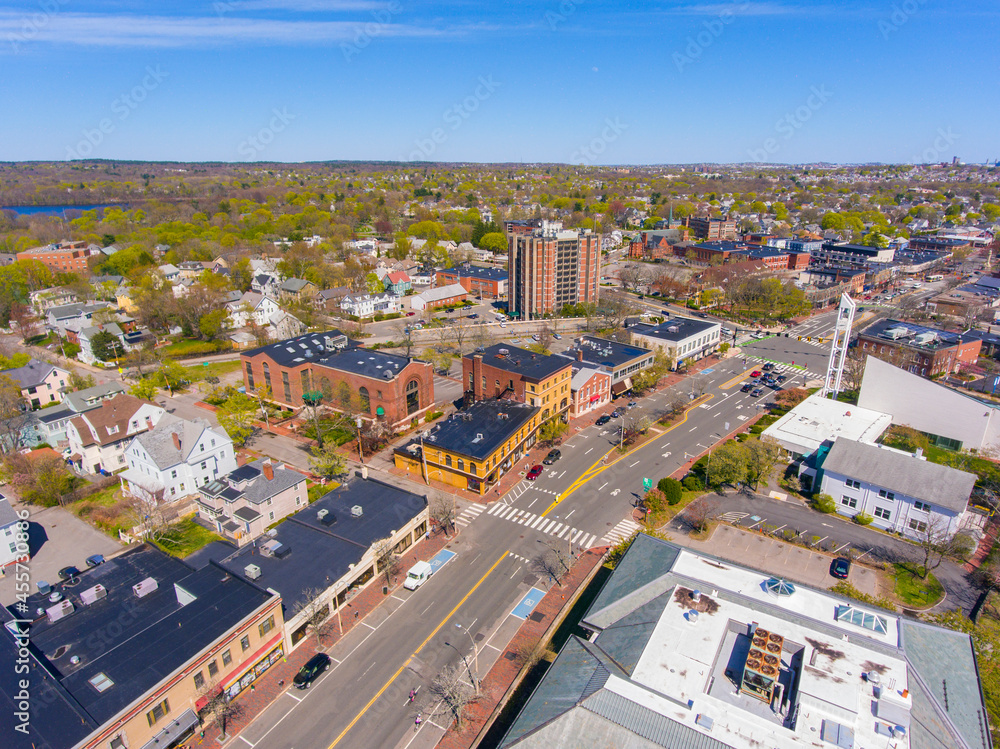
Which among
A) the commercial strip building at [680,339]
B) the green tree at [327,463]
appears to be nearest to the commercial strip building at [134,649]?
the green tree at [327,463]

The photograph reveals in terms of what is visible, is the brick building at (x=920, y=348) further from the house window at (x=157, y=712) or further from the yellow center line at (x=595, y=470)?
the house window at (x=157, y=712)

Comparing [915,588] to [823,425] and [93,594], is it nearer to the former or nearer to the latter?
[823,425]

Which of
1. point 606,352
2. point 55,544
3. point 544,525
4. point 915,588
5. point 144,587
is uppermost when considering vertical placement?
point 606,352

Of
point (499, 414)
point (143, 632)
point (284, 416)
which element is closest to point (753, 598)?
point (499, 414)

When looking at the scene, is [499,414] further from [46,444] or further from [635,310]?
[635,310]

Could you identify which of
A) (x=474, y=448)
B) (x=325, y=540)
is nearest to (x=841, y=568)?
(x=474, y=448)

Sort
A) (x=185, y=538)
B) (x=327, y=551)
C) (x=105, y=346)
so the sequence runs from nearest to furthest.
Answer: (x=327, y=551) → (x=185, y=538) → (x=105, y=346)
